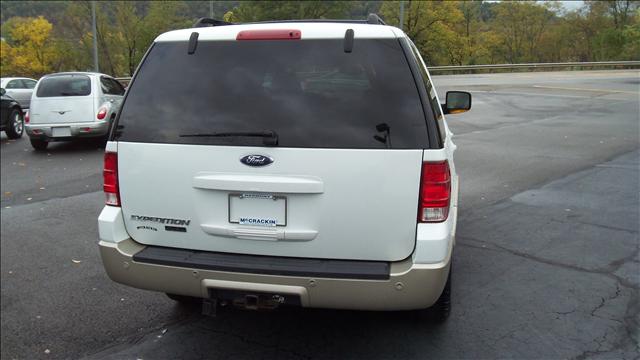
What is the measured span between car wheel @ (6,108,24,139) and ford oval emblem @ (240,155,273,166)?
43.5ft

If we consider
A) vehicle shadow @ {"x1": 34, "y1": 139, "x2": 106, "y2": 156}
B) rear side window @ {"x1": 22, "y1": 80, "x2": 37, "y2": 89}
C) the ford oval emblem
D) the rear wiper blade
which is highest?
the rear wiper blade

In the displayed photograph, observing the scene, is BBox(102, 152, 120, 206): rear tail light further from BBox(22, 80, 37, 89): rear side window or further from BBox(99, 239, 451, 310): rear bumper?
BBox(22, 80, 37, 89): rear side window

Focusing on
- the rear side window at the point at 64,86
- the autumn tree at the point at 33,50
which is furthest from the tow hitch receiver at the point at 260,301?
the autumn tree at the point at 33,50

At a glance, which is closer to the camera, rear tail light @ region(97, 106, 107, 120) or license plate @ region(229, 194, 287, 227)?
license plate @ region(229, 194, 287, 227)

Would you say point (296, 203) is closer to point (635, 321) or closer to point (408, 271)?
point (408, 271)

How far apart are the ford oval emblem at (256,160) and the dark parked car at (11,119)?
13.0 meters

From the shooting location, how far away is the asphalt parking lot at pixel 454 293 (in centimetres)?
346

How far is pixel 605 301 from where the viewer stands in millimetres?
4055

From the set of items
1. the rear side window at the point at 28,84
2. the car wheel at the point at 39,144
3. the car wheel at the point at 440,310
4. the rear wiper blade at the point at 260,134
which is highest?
the rear wiper blade at the point at 260,134

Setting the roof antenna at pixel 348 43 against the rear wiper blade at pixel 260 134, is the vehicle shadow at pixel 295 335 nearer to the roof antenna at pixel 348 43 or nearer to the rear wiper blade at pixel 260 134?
the rear wiper blade at pixel 260 134

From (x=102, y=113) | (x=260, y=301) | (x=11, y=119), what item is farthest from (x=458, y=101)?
(x=11, y=119)

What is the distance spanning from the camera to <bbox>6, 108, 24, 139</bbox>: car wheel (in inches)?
549

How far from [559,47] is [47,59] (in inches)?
2158

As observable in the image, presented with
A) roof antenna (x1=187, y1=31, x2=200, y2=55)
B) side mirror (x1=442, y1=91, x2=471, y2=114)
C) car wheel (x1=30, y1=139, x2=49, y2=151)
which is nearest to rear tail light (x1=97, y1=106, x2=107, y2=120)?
car wheel (x1=30, y1=139, x2=49, y2=151)
